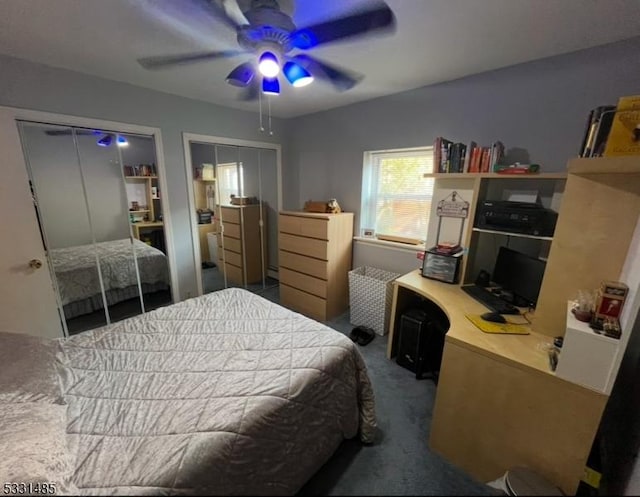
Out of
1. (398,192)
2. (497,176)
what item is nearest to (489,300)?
(497,176)

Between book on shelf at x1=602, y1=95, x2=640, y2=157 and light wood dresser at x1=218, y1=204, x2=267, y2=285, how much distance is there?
3.21 meters

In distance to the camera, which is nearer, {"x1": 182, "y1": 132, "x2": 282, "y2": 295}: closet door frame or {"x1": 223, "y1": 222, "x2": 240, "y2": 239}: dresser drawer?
{"x1": 182, "y1": 132, "x2": 282, "y2": 295}: closet door frame

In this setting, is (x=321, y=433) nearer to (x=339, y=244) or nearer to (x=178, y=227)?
(x=339, y=244)

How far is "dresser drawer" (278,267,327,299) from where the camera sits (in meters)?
2.91

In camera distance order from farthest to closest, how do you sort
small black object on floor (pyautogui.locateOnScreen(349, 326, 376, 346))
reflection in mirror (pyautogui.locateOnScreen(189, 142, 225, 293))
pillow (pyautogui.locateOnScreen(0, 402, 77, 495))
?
reflection in mirror (pyautogui.locateOnScreen(189, 142, 225, 293)) < small black object on floor (pyautogui.locateOnScreen(349, 326, 376, 346)) < pillow (pyautogui.locateOnScreen(0, 402, 77, 495))

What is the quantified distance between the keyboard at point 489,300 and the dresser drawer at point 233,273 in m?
2.70

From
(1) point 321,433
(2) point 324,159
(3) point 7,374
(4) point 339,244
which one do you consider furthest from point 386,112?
(3) point 7,374

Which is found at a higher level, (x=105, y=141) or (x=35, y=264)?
(x=105, y=141)

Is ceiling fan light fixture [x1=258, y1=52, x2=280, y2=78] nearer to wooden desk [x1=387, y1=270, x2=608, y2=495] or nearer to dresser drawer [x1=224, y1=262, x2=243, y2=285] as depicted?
wooden desk [x1=387, y1=270, x2=608, y2=495]

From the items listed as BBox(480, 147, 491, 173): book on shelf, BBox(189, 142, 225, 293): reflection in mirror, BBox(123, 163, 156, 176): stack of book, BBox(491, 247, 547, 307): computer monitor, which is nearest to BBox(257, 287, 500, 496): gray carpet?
BBox(491, 247, 547, 307): computer monitor

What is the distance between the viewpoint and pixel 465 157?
6.61ft

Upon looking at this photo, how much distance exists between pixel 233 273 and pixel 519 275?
311cm

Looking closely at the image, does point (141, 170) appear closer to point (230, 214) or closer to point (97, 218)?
point (97, 218)

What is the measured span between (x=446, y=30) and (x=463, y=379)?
75.4 inches
